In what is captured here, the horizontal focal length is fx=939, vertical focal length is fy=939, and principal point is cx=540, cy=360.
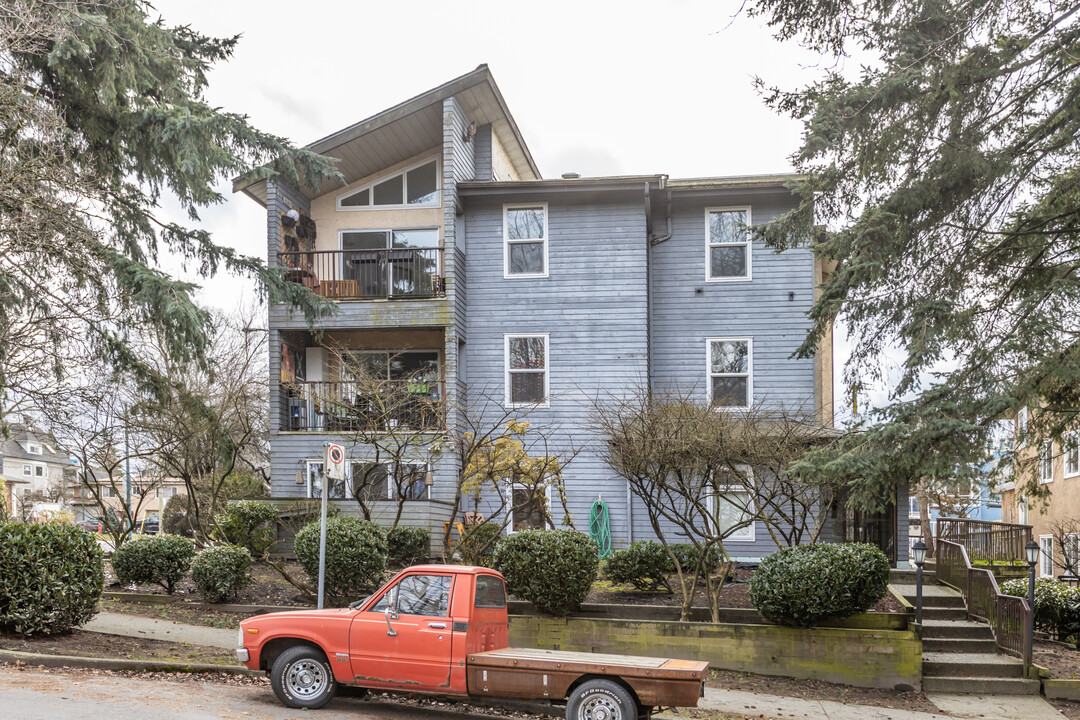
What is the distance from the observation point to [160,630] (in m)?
13.9

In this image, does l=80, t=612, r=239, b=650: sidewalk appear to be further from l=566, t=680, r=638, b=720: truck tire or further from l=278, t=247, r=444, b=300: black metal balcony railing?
l=278, t=247, r=444, b=300: black metal balcony railing

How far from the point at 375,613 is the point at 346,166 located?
1628cm

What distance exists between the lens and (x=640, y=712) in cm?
911

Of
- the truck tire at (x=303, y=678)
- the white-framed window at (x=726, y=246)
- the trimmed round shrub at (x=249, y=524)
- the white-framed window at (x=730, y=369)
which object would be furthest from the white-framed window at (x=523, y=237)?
the truck tire at (x=303, y=678)

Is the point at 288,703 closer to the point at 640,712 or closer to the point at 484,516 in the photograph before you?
the point at 640,712

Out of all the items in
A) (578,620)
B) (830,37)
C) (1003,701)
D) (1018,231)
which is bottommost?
(1003,701)

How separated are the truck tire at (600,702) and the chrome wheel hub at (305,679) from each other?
8.86 ft

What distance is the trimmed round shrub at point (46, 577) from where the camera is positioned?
1163 cm

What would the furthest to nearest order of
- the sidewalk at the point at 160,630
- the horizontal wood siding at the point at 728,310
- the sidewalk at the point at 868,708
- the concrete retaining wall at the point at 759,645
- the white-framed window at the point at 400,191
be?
the white-framed window at the point at 400,191 → the horizontal wood siding at the point at 728,310 → the sidewalk at the point at 160,630 → the concrete retaining wall at the point at 759,645 → the sidewalk at the point at 868,708

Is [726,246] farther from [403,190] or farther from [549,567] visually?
[549,567]

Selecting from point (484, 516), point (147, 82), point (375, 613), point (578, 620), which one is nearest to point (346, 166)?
point (147, 82)

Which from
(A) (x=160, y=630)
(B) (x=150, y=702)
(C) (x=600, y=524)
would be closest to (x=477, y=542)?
(A) (x=160, y=630)

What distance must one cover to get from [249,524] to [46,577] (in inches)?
299

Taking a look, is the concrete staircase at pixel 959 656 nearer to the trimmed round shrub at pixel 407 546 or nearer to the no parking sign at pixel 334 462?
the no parking sign at pixel 334 462
